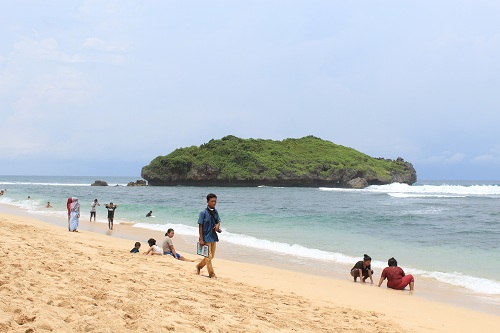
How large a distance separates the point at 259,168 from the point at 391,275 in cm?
7606

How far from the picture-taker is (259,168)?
87062mm

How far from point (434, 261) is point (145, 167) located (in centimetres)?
8197

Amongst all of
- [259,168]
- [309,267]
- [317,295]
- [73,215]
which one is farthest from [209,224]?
[259,168]

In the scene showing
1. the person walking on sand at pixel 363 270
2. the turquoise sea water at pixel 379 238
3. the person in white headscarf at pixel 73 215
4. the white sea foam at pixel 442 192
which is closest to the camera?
the person walking on sand at pixel 363 270

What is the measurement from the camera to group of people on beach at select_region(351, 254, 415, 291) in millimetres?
10727

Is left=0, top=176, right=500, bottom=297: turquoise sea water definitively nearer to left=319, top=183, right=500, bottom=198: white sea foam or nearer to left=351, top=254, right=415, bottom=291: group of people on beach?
left=351, top=254, right=415, bottom=291: group of people on beach

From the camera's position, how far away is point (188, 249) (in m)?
16.7

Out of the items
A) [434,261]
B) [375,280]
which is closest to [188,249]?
[375,280]

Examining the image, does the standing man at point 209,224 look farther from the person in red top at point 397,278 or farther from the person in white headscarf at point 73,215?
the person in white headscarf at point 73,215

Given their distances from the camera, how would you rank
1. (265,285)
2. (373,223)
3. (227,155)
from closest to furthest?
(265,285)
(373,223)
(227,155)

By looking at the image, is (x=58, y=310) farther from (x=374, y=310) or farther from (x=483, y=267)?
(x=483, y=267)

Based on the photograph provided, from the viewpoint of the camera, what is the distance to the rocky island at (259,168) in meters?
86.3

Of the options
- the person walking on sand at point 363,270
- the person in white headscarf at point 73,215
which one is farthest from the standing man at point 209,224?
the person in white headscarf at point 73,215

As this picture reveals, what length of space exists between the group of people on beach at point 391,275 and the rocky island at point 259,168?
73.9m
